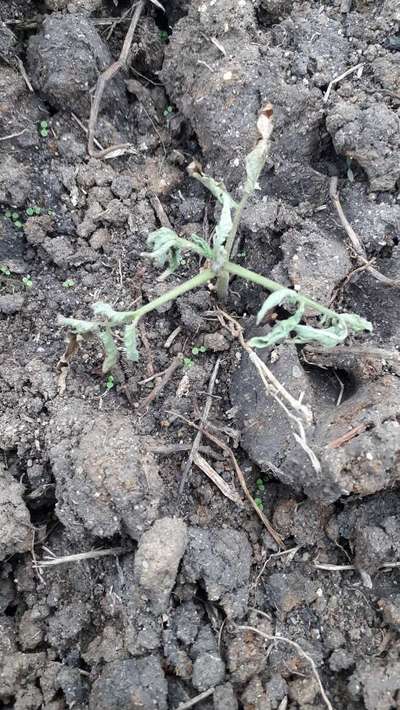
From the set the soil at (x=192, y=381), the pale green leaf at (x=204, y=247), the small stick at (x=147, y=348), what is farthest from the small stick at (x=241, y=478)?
the pale green leaf at (x=204, y=247)

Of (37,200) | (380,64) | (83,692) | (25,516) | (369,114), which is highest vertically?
(380,64)

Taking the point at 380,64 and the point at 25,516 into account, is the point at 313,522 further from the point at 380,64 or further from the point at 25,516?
the point at 380,64

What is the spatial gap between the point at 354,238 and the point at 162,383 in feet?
2.48

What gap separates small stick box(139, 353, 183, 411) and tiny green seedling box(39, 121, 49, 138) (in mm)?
912

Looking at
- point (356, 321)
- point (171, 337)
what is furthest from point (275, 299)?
point (171, 337)

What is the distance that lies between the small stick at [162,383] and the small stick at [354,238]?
2.14 ft

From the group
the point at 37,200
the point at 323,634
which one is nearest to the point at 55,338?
the point at 37,200

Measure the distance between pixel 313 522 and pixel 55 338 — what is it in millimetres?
980

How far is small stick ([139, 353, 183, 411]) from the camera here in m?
1.83

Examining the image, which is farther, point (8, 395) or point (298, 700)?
point (8, 395)

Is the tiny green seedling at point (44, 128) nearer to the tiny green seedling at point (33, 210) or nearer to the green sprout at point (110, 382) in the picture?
the tiny green seedling at point (33, 210)

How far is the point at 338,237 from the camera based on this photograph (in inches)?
75.5

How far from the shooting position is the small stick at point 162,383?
6.00ft

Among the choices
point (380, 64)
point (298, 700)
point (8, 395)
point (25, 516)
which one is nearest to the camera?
point (298, 700)
